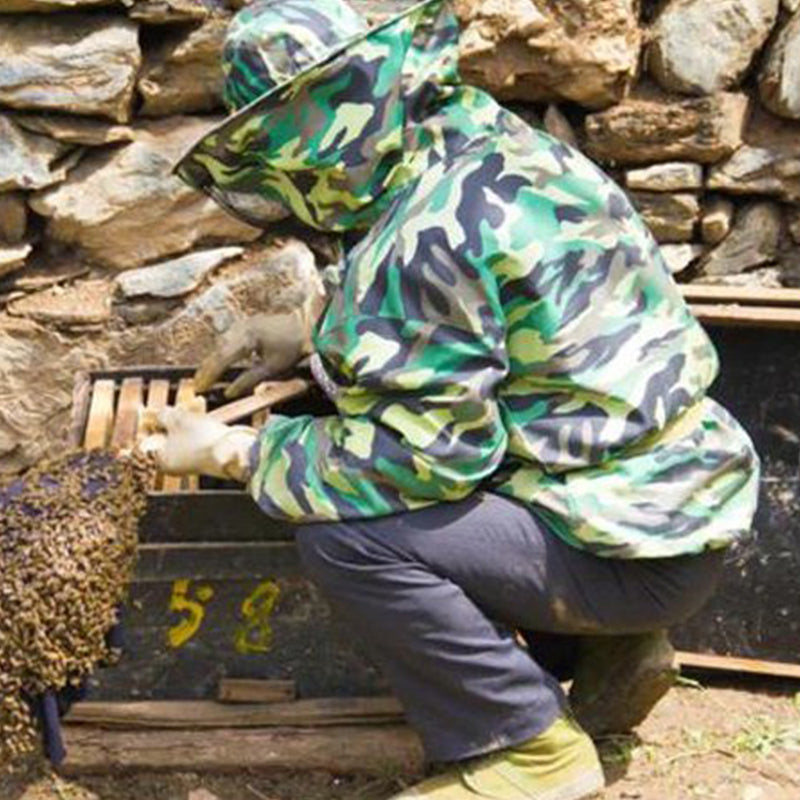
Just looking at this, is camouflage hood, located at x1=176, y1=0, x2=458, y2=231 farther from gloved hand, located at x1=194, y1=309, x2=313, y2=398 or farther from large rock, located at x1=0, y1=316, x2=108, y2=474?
large rock, located at x1=0, y1=316, x2=108, y2=474

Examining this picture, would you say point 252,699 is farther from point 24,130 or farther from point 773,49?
point 773,49

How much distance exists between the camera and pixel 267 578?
3.00 m

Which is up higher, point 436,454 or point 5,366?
point 436,454

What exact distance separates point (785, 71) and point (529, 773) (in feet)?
5.91

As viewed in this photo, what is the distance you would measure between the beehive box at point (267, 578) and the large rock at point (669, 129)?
2.05ft

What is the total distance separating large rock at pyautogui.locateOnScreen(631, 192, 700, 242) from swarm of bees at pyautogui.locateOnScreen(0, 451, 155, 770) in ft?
5.03

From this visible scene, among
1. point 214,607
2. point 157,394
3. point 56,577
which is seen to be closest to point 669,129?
point 157,394

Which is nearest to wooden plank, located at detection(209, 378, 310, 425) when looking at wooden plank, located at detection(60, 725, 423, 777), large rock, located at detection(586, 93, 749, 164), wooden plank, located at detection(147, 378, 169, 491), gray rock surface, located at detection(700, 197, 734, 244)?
wooden plank, located at detection(147, 378, 169, 491)

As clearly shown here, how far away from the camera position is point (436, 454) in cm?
257

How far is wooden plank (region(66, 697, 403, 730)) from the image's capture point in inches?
121

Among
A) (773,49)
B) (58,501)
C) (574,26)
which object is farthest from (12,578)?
(773,49)

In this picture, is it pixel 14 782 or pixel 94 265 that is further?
pixel 94 265

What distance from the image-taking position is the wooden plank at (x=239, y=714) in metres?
3.07

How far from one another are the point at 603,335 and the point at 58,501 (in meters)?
0.98
